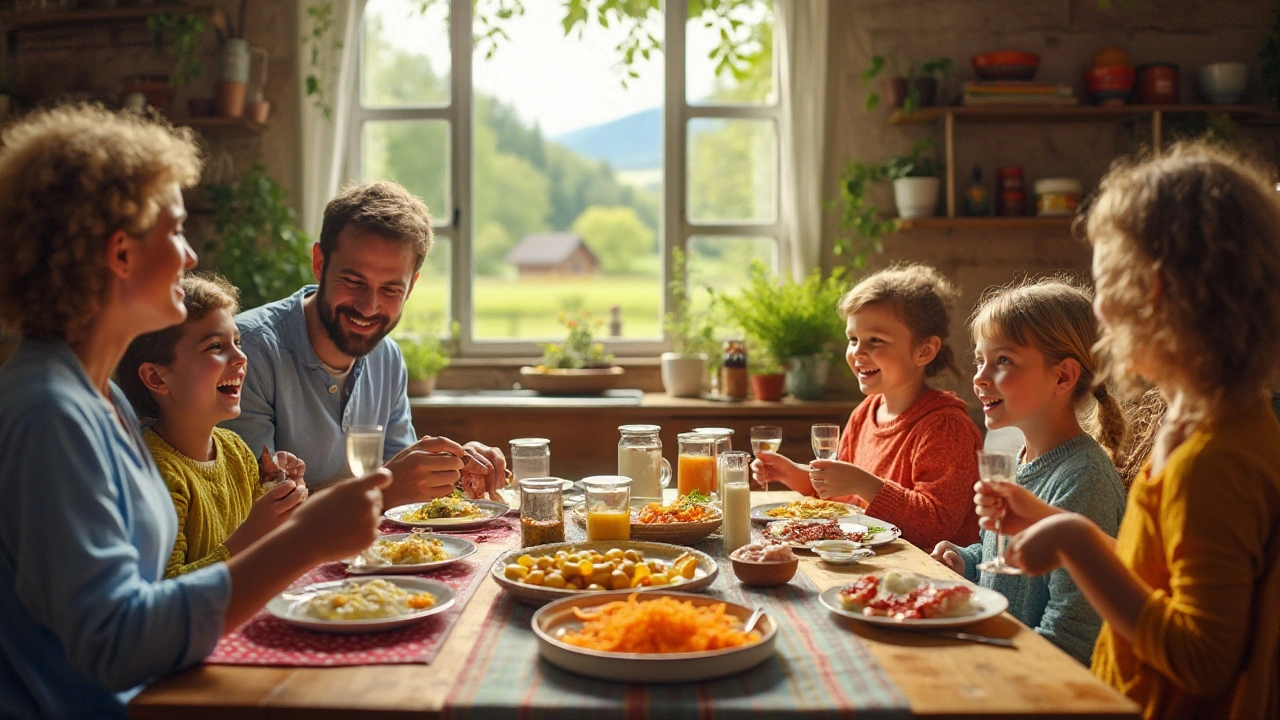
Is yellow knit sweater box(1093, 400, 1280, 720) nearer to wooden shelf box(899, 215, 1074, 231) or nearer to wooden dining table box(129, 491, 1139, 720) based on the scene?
wooden dining table box(129, 491, 1139, 720)

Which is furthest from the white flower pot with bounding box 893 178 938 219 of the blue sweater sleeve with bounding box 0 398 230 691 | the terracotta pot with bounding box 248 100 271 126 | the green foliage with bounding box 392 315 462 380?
the blue sweater sleeve with bounding box 0 398 230 691

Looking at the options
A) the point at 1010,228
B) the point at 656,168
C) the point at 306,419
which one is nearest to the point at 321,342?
the point at 306,419

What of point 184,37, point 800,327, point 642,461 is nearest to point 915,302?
point 642,461

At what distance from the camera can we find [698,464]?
2379mm

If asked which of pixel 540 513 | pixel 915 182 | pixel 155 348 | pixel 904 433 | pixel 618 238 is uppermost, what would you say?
pixel 915 182

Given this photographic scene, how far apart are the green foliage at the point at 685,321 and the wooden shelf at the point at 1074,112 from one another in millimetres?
1120

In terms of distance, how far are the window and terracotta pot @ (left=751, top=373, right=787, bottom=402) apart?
738mm

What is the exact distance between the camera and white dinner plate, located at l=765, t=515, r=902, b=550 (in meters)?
2.04

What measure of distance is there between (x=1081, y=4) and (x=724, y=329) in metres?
2.06

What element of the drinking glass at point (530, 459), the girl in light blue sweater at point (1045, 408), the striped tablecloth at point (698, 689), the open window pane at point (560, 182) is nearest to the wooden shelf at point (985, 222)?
the open window pane at point (560, 182)

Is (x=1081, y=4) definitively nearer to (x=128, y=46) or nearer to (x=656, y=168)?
(x=656, y=168)

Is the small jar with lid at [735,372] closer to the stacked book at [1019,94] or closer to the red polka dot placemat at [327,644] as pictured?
the stacked book at [1019,94]

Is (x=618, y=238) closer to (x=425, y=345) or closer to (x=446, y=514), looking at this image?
(x=425, y=345)

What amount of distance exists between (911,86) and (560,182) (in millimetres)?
1721
